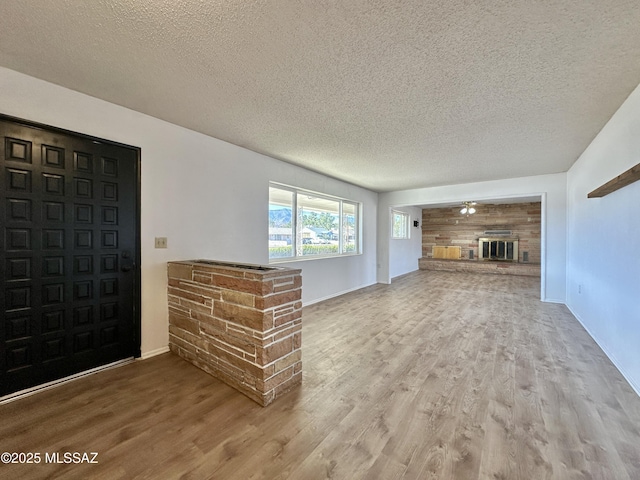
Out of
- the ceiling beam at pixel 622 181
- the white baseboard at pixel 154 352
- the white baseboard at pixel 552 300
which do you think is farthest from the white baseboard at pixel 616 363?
the white baseboard at pixel 154 352

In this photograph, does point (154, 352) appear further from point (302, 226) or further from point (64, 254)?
point (302, 226)

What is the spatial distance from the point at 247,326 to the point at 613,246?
3532mm

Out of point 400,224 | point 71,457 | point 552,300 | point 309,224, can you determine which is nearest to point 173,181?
point 71,457

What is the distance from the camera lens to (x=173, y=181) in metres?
2.92

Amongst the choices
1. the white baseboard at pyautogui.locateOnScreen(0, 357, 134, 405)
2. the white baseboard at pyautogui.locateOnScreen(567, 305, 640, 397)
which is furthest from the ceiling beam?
the white baseboard at pyautogui.locateOnScreen(0, 357, 134, 405)

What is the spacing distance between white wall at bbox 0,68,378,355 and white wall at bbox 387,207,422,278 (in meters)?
4.93

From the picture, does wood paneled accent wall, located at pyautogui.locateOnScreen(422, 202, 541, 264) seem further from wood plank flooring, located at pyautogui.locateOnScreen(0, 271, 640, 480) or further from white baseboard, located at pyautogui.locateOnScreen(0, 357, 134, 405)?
white baseboard, located at pyautogui.locateOnScreen(0, 357, 134, 405)

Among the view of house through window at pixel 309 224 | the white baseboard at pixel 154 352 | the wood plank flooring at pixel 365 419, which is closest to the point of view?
the wood plank flooring at pixel 365 419

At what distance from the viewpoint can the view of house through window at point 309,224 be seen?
4363 mm

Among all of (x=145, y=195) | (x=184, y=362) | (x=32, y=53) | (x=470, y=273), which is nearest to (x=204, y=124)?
(x=145, y=195)

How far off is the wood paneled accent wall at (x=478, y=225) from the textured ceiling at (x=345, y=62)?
22.2 ft

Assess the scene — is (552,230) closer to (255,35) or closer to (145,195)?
(255,35)

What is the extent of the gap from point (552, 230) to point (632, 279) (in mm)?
3229

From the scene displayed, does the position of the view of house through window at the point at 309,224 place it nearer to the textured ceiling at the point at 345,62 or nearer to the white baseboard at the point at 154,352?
the textured ceiling at the point at 345,62
